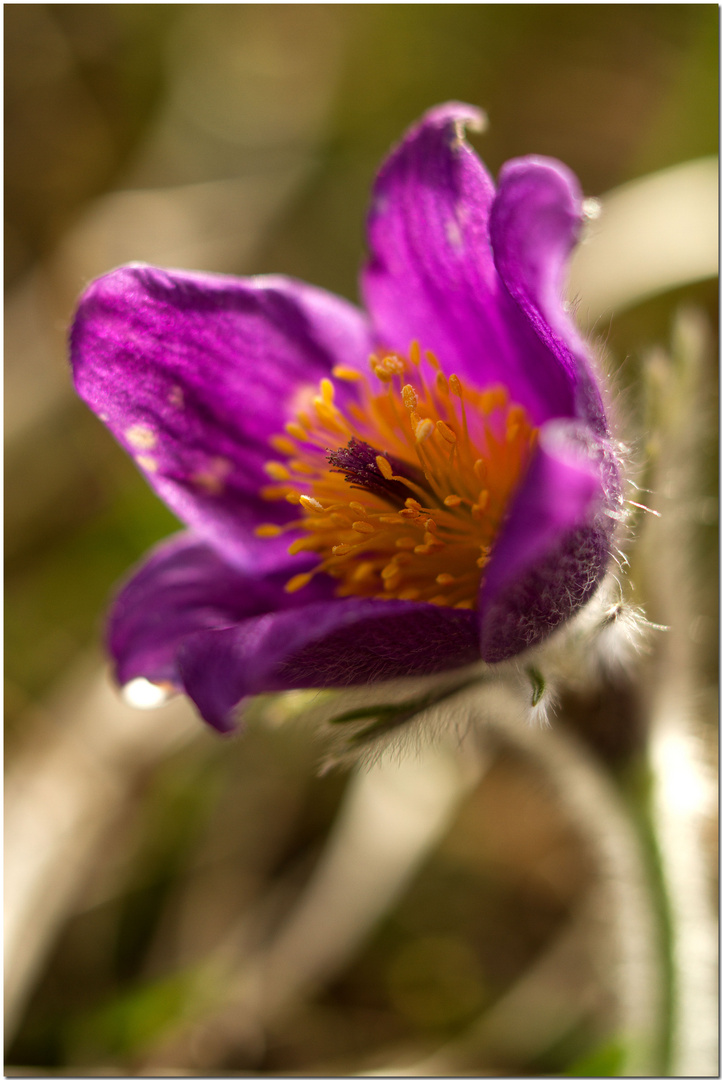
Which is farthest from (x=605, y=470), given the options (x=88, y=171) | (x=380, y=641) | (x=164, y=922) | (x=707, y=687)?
(x=88, y=171)

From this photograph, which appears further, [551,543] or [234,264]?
→ [234,264]

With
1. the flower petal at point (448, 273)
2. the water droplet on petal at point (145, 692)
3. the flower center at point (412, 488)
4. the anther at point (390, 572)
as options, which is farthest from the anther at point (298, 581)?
the flower petal at point (448, 273)

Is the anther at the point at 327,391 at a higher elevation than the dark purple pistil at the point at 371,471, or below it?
higher

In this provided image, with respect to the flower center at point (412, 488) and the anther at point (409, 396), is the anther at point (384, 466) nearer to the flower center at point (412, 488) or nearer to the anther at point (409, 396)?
the flower center at point (412, 488)

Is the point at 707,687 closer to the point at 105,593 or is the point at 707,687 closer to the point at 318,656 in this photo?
the point at 318,656

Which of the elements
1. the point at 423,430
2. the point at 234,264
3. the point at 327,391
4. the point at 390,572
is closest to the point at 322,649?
the point at 390,572

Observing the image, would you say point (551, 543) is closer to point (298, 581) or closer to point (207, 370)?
point (298, 581)

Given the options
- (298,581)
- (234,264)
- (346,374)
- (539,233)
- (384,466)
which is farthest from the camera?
(234,264)
